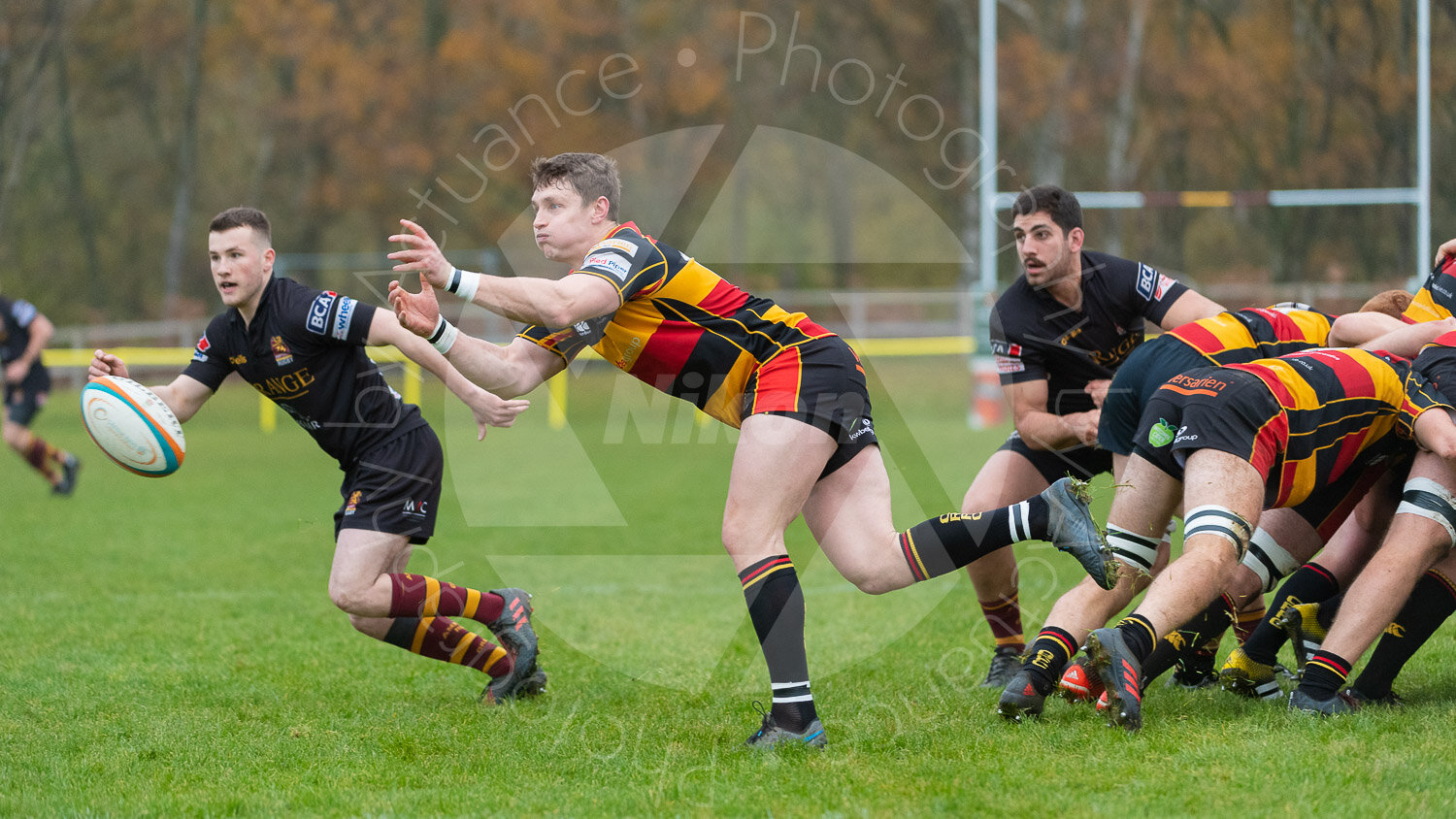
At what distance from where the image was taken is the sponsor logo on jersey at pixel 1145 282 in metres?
5.50

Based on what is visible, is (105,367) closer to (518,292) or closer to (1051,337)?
(518,292)

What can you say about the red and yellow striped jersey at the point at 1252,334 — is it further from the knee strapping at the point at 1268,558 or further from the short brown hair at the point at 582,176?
the short brown hair at the point at 582,176

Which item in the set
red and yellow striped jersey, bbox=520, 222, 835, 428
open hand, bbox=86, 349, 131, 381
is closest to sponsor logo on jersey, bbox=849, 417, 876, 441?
red and yellow striped jersey, bbox=520, 222, 835, 428

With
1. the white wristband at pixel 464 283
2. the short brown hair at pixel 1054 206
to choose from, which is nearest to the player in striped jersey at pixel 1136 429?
the short brown hair at pixel 1054 206

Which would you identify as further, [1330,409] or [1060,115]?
[1060,115]

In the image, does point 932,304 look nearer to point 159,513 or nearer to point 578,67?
point 578,67

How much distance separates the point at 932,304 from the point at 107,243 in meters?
18.0

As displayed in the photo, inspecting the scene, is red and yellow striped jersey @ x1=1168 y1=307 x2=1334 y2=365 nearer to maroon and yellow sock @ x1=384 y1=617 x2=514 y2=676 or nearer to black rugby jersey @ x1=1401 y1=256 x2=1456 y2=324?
black rugby jersey @ x1=1401 y1=256 x2=1456 y2=324

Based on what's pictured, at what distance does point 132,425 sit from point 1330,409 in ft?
13.4

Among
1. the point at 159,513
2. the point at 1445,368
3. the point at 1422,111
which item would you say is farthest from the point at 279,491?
the point at 1422,111

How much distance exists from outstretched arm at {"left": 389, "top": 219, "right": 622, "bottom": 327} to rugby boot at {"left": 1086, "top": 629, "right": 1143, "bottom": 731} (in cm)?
182

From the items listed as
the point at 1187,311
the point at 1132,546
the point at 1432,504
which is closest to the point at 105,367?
the point at 1132,546

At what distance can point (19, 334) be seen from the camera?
11.9 m

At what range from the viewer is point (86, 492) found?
11.7 meters
